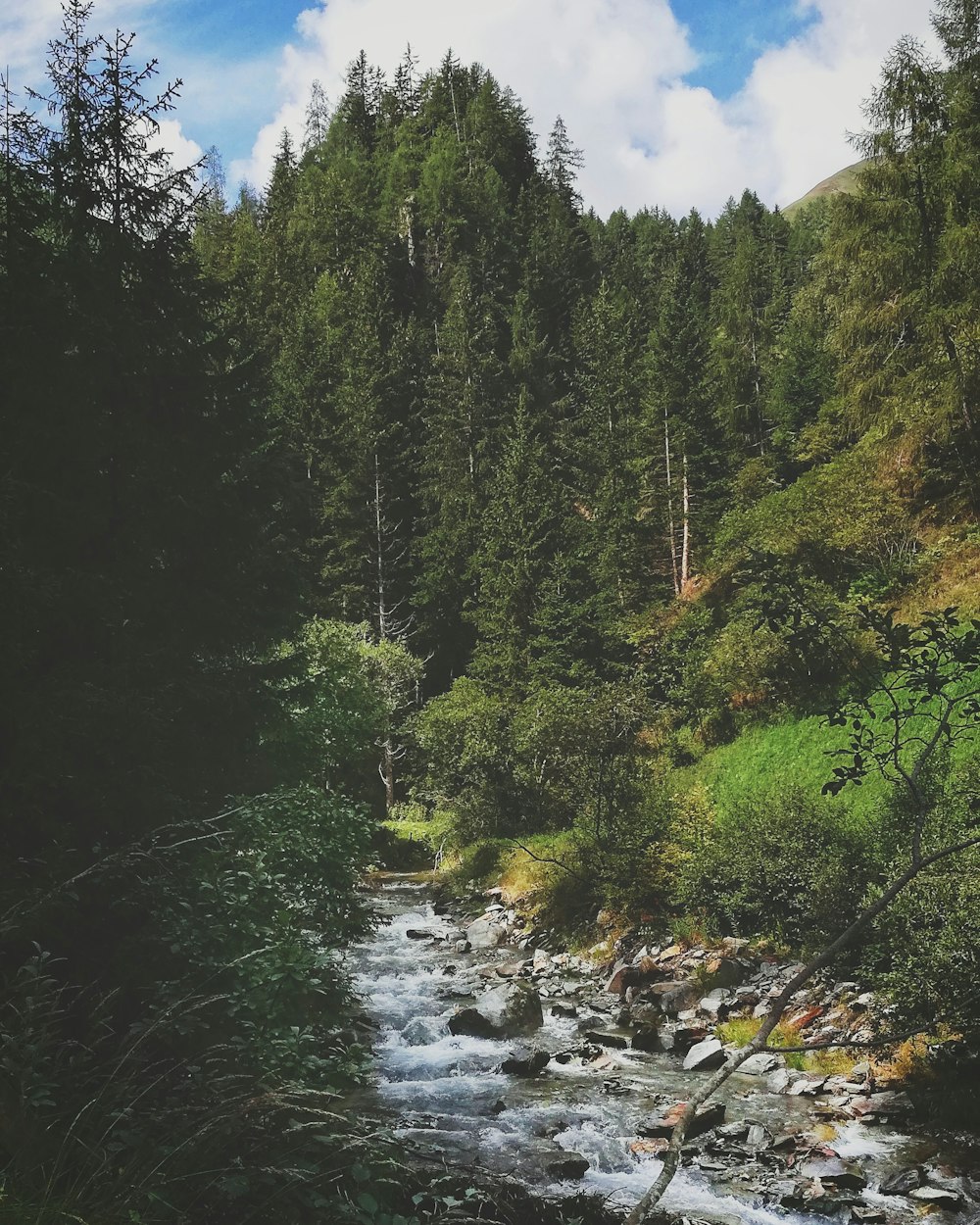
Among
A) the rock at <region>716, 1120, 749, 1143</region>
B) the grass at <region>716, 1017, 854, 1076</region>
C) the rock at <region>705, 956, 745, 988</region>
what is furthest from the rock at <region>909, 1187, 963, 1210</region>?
the rock at <region>705, 956, 745, 988</region>

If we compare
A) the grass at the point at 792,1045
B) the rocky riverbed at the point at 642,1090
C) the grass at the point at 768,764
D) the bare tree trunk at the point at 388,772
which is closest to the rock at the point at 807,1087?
the rocky riverbed at the point at 642,1090

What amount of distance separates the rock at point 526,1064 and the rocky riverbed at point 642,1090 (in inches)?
0.9

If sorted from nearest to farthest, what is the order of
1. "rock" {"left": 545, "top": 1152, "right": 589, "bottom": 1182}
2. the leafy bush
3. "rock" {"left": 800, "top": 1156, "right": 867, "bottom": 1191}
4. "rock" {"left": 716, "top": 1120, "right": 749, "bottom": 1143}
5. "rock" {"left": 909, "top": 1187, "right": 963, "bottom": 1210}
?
the leafy bush, "rock" {"left": 909, "top": 1187, "right": 963, "bottom": 1210}, "rock" {"left": 800, "top": 1156, "right": 867, "bottom": 1191}, "rock" {"left": 545, "top": 1152, "right": 589, "bottom": 1182}, "rock" {"left": 716, "top": 1120, "right": 749, "bottom": 1143}

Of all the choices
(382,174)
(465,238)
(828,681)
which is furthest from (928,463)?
(382,174)

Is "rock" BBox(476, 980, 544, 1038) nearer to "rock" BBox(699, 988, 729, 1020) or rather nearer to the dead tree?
"rock" BBox(699, 988, 729, 1020)

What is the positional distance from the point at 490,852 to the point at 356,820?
1566 centimetres

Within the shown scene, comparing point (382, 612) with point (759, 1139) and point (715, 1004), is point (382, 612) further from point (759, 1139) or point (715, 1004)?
point (759, 1139)

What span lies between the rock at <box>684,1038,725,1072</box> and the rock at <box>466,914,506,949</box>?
308 inches

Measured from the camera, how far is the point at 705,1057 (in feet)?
37.9

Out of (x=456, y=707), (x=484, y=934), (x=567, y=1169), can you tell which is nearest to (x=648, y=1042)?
(x=567, y=1169)

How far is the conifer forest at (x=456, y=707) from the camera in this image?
5.31m

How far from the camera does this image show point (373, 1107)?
34.5ft

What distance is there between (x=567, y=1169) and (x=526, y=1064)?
3048 mm

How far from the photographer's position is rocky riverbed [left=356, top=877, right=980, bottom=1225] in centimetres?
816
